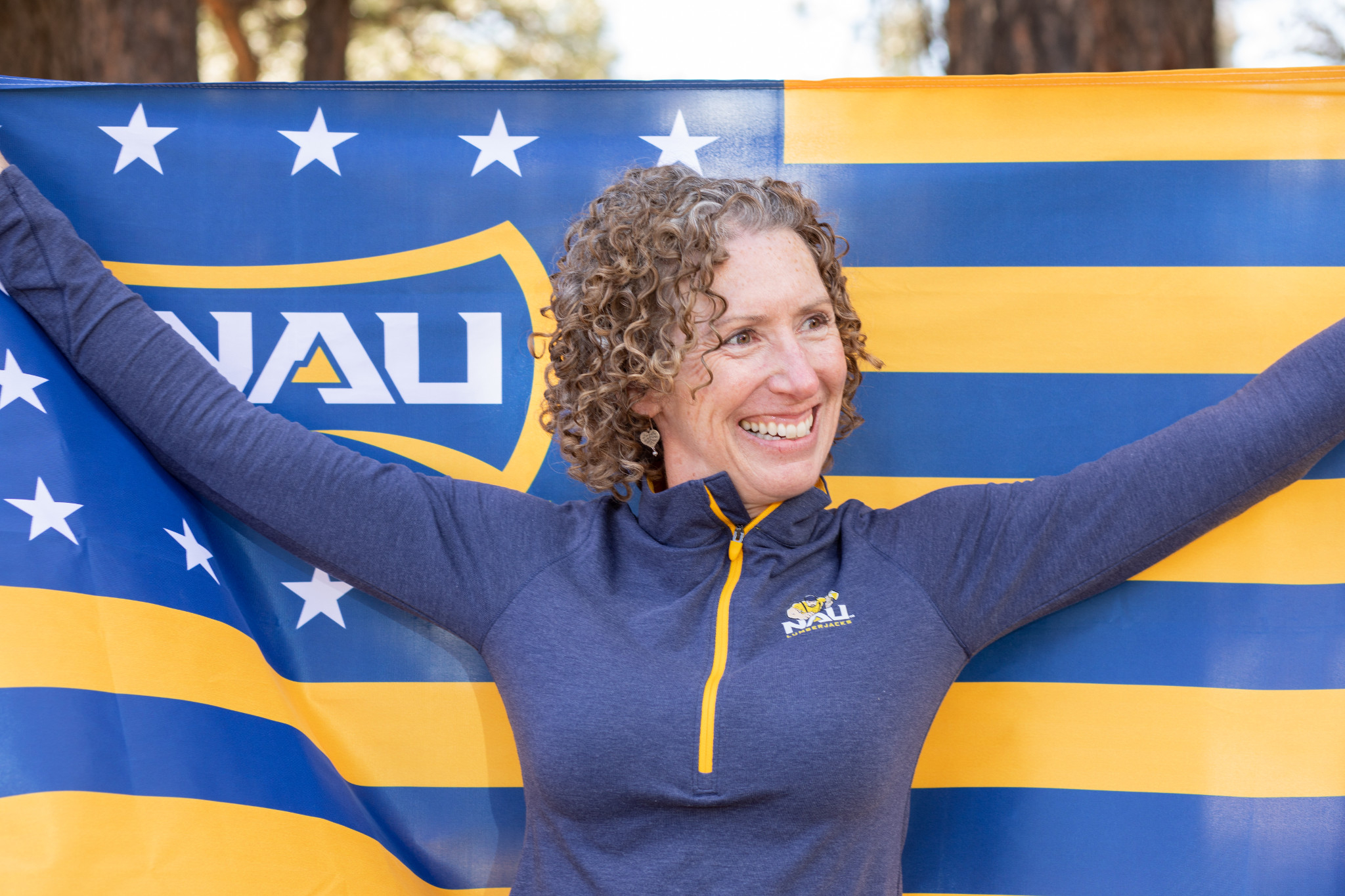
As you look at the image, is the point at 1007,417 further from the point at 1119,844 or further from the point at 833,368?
the point at 1119,844

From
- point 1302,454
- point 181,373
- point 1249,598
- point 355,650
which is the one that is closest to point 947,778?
point 1249,598

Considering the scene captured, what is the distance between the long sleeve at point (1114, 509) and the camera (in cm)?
165

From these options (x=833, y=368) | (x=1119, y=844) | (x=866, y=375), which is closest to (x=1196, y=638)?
(x=1119, y=844)

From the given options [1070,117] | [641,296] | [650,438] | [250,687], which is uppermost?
[1070,117]

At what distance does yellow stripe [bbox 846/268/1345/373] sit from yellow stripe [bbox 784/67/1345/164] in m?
0.23

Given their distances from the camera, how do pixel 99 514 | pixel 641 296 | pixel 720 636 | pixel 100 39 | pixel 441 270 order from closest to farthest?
pixel 720 636 < pixel 641 296 < pixel 99 514 < pixel 441 270 < pixel 100 39

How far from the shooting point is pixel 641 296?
5.60 feet

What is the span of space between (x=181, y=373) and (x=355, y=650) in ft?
2.05

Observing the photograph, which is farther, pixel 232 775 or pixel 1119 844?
pixel 1119 844

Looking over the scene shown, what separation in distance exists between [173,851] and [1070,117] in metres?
2.11

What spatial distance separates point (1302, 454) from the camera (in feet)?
5.54

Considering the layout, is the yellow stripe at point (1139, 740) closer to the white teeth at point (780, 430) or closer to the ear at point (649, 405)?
the white teeth at point (780, 430)

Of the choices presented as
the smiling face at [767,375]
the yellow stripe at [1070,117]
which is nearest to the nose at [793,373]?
the smiling face at [767,375]

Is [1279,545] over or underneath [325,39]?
underneath
